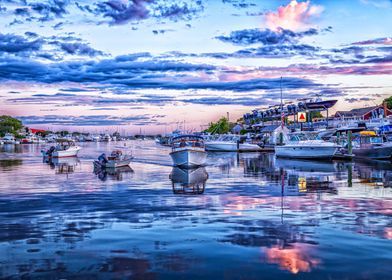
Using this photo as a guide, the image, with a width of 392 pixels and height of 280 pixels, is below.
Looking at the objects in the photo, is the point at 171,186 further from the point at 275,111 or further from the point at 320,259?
the point at 275,111

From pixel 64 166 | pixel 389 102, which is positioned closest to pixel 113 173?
pixel 64 166

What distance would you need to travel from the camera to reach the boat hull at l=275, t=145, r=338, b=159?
53281mm

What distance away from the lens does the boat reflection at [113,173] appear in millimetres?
34312

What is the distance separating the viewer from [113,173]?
38.7 metres

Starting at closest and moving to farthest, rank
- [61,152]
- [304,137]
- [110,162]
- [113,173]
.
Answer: [113,173]
[110,162]
[304,137]
[61,152]

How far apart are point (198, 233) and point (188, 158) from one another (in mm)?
28086

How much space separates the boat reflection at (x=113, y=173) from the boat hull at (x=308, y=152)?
71.4 ft

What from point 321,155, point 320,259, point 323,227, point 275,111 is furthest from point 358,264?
point 275,111

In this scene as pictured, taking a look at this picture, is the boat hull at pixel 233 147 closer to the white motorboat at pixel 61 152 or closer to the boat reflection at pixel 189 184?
the white motorboat at pixel 61 152

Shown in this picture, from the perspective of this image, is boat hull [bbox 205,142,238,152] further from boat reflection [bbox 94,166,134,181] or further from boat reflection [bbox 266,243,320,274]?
boat reflection [bbox 266,243,320,274]

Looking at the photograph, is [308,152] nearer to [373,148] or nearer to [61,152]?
[373,148]

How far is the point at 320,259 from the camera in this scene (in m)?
11.0

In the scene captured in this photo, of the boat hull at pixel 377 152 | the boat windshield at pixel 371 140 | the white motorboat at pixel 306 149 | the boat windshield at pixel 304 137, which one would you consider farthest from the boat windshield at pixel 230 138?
the boat hull at pixel 377 152

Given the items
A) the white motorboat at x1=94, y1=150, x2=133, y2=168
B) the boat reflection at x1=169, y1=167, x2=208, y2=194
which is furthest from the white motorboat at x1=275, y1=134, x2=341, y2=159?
the boat reflection at x1=169, y1=167, x2=208, y2=194
